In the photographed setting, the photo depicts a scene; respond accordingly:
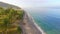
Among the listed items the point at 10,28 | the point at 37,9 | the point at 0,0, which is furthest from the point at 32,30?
the point at 0,0

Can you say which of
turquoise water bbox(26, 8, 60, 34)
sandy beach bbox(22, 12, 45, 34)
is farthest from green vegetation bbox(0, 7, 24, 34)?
turquoise water bbox(26, 8, 60, 34)

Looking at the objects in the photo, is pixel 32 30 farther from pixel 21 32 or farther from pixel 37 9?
pixel 37 9

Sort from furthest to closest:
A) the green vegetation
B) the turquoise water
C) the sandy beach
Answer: the turquoise water < the sandy beach < the green vegetation

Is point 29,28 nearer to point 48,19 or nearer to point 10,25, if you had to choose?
point 10,25

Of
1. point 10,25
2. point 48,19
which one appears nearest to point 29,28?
point 10,25

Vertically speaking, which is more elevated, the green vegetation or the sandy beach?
the green vegetation

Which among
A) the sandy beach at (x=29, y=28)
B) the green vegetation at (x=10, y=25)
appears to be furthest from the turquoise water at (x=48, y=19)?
the green vegetation at (x=10, y=25)

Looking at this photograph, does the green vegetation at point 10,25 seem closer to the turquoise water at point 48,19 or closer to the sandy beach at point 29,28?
the sandy beach at point 29,28

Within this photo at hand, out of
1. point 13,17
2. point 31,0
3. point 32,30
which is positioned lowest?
point 32,30

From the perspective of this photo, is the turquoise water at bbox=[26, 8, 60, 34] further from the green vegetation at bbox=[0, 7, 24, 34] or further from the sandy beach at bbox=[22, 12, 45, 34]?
the green vegetation at bbox=[0, 7, 24, 34]
